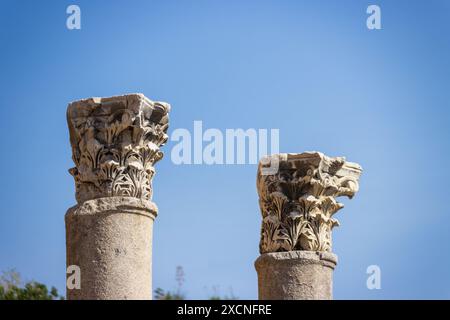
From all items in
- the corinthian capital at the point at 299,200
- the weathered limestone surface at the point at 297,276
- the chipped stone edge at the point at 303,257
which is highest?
the corinthian capital at the point at 299,200

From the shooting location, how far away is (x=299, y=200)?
1992 centimetres

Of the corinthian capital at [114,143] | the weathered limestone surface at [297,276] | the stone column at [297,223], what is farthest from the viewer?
the stone column at [297,223]

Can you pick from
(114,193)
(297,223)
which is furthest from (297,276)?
(114,193)

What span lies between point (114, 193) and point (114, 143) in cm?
79

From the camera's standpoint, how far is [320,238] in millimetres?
19969

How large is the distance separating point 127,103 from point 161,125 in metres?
0.72

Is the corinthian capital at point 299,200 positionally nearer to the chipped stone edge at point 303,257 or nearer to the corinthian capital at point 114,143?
the chipped stone edge at point 303,257

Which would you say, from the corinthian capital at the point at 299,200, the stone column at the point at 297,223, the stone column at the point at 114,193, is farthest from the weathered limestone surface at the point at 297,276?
the stone column at the point at 114,193

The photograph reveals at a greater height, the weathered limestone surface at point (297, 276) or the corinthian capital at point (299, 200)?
the corinthian capital at point (299, 200)

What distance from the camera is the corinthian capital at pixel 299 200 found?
19.8 metres

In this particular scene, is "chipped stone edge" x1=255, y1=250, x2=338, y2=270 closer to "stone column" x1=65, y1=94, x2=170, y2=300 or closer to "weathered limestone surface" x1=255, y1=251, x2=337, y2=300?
"weathered limestone surface" x1=255, y1=251, x2=337, y2=300

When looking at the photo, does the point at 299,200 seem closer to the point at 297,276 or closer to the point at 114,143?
the point at 297,276

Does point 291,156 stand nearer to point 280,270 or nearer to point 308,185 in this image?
point 308,185
